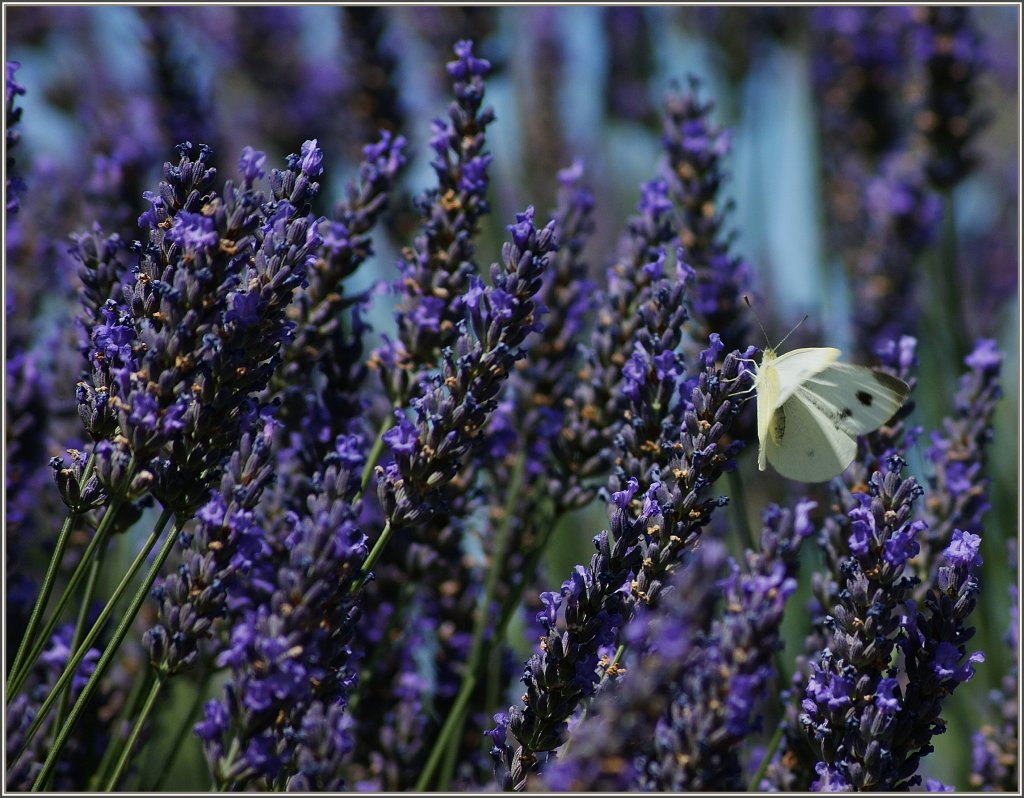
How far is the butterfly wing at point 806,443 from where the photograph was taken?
220 centimetres

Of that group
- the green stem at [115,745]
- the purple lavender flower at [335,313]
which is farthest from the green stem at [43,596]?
the purple lavender flower at [335,313]

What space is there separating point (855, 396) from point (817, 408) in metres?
0.12

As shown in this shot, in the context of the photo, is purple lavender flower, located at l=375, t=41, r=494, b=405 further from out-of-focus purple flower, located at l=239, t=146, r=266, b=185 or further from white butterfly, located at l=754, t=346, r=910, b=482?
white butterfly, located at l=754, t=346, r=910, b=482

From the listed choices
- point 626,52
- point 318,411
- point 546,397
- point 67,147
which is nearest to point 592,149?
point 626,52

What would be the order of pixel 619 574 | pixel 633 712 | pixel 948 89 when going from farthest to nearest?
1. pixel 948 89
2. pixel 619 574
3. pixel 633 712

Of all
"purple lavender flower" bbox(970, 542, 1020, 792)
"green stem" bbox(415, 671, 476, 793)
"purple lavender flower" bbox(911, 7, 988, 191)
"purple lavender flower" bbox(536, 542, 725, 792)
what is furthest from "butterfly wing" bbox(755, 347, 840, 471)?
"purple lavender flower" bbox(911, 7, 988, 191)

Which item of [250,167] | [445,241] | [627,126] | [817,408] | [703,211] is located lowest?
[250,167]

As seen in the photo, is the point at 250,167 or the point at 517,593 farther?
the point at 517,593

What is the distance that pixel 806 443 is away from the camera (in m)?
2.35

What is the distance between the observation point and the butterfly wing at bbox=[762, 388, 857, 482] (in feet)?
7.21

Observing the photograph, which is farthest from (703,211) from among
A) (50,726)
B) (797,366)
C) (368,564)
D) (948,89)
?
(50,726)

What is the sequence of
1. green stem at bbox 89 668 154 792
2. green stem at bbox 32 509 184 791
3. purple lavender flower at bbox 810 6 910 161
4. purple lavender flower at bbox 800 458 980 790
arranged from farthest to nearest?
purple lavender flower at bbox 810 6 910 161 → green stem at bbox 89 668 154 792 → purple lavender flower at bbox 800 458 980 790 → green stem at bbox 32 509 184 791

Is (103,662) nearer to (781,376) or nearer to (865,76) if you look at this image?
(781,376)

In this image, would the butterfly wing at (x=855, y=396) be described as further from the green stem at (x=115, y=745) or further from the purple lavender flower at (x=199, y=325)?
the green stem at (x=115, y=745)
